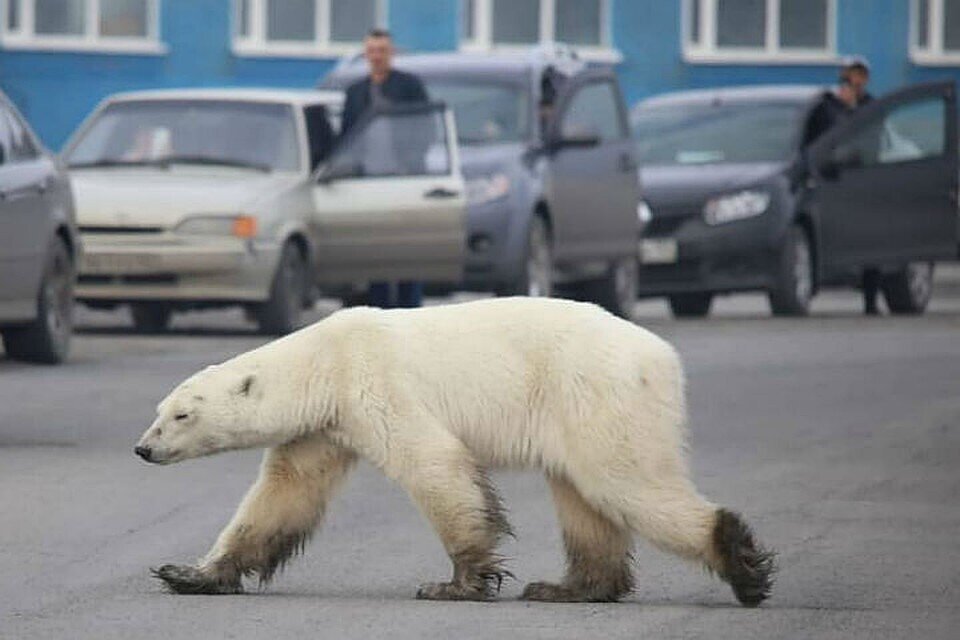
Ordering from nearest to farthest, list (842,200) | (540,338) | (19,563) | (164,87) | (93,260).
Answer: (540,338), (19,563), (93,260), (842,200), (164,87)

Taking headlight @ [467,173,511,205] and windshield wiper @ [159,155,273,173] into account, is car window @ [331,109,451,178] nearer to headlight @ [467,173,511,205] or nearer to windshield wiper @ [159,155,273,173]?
windshield wiper @ [159,155,273,173]

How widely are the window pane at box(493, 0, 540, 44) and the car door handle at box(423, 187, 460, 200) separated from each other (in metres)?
19.1

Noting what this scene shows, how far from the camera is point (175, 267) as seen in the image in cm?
2120

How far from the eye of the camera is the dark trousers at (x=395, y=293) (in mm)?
22000

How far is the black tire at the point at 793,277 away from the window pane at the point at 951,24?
56.2 feet

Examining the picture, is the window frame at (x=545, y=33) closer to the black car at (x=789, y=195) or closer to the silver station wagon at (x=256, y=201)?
the black car at (x=789, y=195)

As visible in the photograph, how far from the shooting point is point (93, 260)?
21.3 metres

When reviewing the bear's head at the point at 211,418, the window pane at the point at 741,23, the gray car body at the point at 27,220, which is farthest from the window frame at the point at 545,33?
the bear's head at the point at 211,418

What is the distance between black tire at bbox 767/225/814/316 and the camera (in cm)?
2547

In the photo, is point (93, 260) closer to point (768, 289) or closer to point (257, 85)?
point (768, 289)

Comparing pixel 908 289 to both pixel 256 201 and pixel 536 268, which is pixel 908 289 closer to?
pixel 536 268

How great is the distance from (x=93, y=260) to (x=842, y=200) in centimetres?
723

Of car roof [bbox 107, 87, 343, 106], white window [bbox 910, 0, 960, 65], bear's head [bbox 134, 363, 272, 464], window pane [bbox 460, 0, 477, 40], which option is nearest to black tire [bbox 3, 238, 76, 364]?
car roof [bbox 107, 87, 343, 106]

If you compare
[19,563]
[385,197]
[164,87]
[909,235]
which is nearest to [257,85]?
[164,87]
